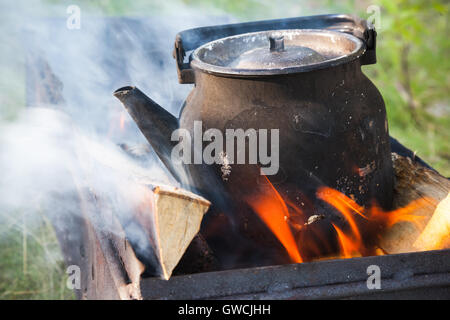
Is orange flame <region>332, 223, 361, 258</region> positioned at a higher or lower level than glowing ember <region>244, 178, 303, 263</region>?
lower

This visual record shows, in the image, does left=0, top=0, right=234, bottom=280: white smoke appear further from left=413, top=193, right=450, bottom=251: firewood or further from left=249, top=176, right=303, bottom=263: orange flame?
left=413, top=193, right=450, bottom=251: firewood

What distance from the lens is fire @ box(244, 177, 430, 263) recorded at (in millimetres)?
1486

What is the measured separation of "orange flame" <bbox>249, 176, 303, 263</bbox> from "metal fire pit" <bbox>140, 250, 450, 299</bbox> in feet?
0.62

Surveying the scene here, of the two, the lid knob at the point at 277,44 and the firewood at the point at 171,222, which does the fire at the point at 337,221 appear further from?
the lid knob at the point at 277,44

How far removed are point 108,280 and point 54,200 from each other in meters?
1.10

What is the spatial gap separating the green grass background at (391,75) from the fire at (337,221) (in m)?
1.90

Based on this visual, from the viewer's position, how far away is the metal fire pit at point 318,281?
1.33m

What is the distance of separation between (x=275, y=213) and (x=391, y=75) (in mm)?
3986

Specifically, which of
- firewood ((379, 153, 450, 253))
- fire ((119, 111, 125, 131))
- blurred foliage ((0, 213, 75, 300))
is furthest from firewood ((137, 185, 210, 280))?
blurred foliage ((0, 213, 75, 300))

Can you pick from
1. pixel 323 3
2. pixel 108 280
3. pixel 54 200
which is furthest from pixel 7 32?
pixel 108 280

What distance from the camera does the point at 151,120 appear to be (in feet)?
5.30

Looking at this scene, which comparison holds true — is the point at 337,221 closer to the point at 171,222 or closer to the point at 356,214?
the point at 356,214

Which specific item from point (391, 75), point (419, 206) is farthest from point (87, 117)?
point (391, 75)

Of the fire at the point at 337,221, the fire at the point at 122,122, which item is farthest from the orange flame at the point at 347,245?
the fire at the point at 122,122
